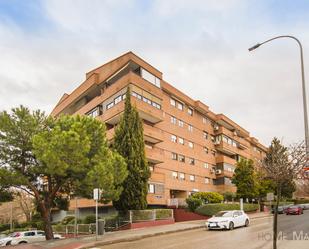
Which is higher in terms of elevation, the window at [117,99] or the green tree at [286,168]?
the window at [117,99]

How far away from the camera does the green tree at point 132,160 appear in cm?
2862

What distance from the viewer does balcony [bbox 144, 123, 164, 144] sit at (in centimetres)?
3691

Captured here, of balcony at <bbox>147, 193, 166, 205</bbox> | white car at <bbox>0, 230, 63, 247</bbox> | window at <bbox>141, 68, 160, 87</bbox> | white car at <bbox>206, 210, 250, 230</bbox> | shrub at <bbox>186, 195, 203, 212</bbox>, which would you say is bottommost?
white car at <bbox>0, 230, 63, 247</bbox>

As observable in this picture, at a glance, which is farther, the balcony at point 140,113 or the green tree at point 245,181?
the green tree at point 245,181

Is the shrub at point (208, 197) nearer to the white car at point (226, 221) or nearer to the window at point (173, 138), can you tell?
the window at point (173, 138)

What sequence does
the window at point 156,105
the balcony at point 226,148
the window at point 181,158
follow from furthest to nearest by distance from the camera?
the balcony at point 226,148 < the window at point 181,158 < the window at point 156,105

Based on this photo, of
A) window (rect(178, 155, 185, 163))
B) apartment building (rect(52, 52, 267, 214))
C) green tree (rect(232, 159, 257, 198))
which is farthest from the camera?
green tree (rect(232, 159, 257, 198))

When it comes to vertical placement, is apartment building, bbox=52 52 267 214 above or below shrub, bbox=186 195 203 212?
above

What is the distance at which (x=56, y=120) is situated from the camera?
80.0 feet

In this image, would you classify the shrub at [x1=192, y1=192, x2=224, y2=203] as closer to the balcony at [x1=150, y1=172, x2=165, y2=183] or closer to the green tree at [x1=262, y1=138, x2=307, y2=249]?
the balcony at [x1=150, y1=172, x2=165, y2=183]

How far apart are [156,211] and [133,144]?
5.63 m

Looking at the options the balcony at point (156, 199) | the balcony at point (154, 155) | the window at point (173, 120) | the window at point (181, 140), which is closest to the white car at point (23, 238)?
the balcony at point (156, 199)

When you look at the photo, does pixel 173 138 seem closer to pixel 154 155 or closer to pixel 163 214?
pixel 154 155

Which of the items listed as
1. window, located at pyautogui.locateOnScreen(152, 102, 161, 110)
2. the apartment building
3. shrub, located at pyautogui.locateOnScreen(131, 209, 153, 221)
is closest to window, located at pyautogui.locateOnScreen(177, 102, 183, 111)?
the apartment building
